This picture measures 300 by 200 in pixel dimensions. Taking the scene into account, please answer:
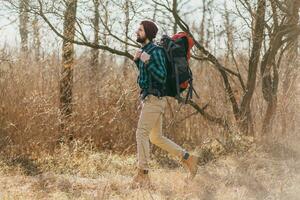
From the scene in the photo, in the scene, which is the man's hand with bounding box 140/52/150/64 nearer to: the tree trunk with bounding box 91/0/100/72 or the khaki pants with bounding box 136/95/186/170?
the khaki pants with bounding box 136/95/186/170

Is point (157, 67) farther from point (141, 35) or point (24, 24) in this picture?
point (24, 24)

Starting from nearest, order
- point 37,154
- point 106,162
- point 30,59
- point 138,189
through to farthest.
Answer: point 138,189 < point 106,162 < point 37,154 < point 30,59

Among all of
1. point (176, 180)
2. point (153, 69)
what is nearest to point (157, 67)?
point (153, 69)

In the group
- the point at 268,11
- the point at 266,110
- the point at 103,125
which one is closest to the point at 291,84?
the point at 266,110

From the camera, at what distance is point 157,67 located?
20.7 ft

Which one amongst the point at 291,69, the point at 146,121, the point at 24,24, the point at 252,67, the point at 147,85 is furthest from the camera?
the point at 291,69

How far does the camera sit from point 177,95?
6.55 m

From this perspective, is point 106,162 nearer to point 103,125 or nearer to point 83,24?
point 103,125

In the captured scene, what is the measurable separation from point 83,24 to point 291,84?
3.67m

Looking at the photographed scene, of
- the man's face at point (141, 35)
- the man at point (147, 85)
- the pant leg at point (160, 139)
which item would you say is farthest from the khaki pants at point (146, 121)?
the man's face at point (141, 35)

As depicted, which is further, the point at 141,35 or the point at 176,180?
the point at 176,180

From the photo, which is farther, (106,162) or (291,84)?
(291,84)

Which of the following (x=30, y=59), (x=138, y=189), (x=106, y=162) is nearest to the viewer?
(x=138, y=189)

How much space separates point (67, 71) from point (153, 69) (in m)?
3.77
